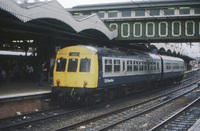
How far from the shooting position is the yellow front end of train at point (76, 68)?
11.9 metres

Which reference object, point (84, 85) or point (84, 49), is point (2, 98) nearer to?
point (84, 85)

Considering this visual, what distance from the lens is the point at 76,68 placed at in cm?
1241

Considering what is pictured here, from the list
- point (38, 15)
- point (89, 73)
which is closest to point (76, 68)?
point (89, 73)

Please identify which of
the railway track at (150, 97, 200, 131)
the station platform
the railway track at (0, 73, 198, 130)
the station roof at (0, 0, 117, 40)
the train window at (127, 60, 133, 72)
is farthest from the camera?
the train window at (127, 60, 133, 72)

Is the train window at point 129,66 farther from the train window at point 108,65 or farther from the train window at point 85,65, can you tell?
the train window at point 85,65

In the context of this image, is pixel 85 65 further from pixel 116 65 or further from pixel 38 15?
pixel 38 15

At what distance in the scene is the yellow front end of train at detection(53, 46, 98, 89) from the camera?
11.9 metres

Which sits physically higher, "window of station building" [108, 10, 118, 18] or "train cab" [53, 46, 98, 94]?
"window of station building" [108, 10, 118, 18]

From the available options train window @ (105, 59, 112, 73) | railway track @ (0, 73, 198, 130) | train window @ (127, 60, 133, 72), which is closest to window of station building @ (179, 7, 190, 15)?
train window @ (127, 60, 133, 72)

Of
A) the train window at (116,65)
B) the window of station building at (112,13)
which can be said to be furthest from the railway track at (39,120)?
the window of station building at (112,13)

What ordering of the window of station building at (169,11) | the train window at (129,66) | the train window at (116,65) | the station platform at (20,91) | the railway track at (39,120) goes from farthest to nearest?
the window of station building at (169,11) → the train window at (129,66) → the train window at (116,65) → the station platform at (20,91) → the railway track at (39,120)

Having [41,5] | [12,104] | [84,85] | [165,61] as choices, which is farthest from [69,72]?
[165,61]

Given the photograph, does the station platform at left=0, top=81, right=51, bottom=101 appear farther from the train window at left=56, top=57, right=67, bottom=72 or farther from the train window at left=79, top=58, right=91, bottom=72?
the train window at left=79, top=58, right=91, bottom=72

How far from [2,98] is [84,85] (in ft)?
12.3
